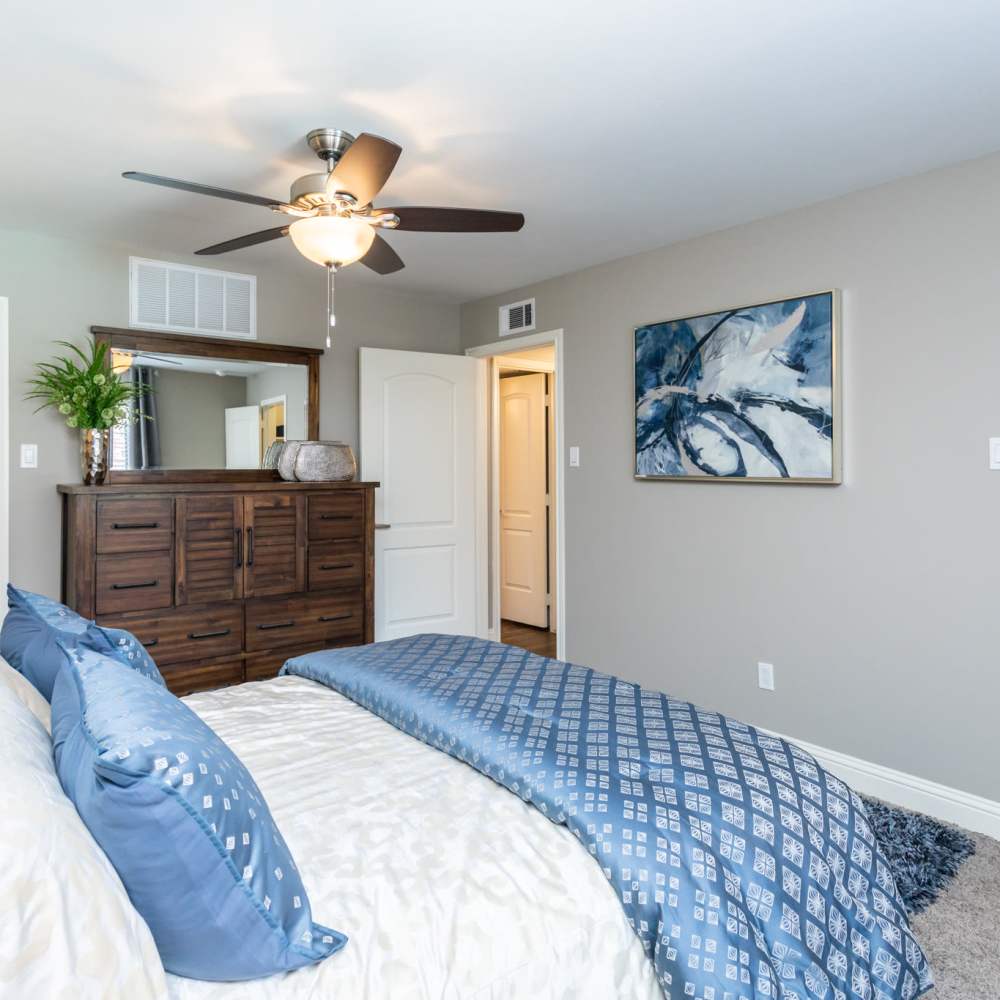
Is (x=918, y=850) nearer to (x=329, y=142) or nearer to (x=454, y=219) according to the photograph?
(x=454, y=219)

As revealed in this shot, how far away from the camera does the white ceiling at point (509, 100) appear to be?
1.93 m

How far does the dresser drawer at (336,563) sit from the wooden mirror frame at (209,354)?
59 centimetres

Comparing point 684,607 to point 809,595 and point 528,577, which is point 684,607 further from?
point 528,577

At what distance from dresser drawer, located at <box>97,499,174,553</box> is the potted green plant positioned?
34cm

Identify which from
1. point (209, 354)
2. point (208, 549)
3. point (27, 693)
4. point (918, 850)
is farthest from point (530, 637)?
point (27, 693)

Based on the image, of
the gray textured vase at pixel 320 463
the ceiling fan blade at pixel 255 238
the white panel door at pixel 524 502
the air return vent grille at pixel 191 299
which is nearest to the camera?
the ceiling fan blade at pixel 255 238

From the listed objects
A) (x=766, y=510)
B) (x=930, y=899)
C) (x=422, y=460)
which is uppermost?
(x=422, y=460)

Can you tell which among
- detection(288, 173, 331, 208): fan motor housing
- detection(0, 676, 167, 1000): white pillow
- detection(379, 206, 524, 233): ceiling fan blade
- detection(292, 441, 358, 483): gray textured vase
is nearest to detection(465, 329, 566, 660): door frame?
detection(292, 441, 358, 483): gray textured vase

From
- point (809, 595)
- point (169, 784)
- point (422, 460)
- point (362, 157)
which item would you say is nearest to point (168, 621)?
point (422, 460)

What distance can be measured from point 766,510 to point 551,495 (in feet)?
9.90

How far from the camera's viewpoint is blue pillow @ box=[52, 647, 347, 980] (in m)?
1.02

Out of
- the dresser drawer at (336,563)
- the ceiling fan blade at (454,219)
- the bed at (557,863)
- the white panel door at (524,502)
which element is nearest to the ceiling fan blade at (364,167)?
the ceiling fan blade at (454,219)

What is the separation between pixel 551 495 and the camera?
6363 mm

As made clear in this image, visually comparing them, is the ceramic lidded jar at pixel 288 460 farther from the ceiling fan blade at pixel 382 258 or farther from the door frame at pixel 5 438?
the ceiling fan blade at pixel 382 258
